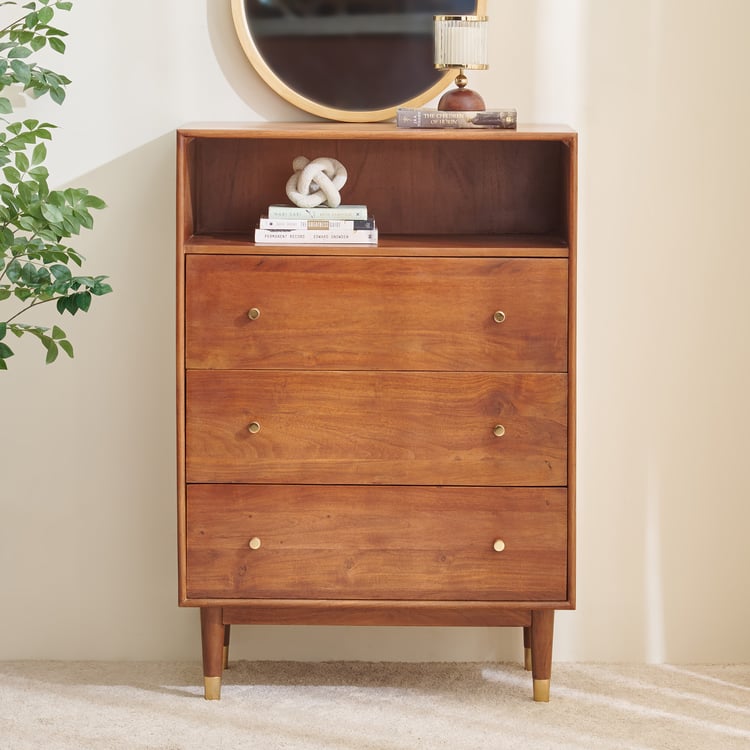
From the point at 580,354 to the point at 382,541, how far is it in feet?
2.14

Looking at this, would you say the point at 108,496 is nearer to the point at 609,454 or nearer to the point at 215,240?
the point at 215,240

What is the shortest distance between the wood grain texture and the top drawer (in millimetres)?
33

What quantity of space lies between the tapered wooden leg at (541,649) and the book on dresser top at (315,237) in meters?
0.84

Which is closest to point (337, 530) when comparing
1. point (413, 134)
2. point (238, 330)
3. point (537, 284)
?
point (238, 330)

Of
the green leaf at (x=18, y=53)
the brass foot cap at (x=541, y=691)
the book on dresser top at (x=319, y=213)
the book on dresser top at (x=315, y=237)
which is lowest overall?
the brass foot cap at (x=541, y=691)

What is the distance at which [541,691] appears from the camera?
2297 mm

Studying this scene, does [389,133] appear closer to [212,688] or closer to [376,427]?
[376,427]

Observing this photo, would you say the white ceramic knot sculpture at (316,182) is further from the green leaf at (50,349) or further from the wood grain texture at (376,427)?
the green leaf at (50,349)

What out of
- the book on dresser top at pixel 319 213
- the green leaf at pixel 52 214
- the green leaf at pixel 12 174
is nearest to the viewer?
the green leaf at pixel 52 214

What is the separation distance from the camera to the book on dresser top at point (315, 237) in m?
2.14

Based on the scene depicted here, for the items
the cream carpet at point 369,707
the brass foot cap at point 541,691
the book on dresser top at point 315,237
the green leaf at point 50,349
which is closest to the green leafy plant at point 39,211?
the green leaf at point 50,349

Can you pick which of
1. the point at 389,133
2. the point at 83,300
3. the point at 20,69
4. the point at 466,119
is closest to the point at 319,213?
the point at 389,133

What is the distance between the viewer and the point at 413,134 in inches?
80.7

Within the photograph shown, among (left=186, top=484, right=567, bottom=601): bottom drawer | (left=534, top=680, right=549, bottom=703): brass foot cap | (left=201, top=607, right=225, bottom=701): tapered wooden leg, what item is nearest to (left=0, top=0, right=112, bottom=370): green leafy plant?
(left=186, top=484, right=567, bottom=601): bottom drawer
